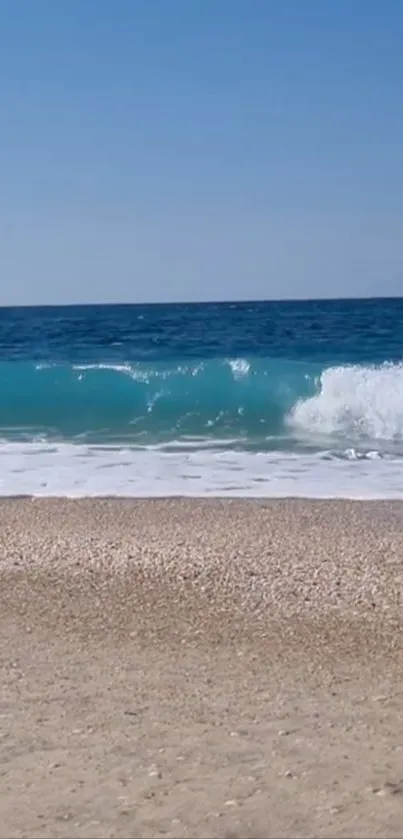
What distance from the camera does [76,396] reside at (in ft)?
75.5

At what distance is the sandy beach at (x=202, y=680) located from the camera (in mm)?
4004

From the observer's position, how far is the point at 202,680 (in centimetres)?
539

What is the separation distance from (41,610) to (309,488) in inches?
196

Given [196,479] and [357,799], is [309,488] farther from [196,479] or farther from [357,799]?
[357,799]

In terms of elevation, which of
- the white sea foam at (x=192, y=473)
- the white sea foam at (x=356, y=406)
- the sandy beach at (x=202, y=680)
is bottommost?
the sandy beach at (x=202, y=680)

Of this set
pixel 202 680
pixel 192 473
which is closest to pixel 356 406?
pixel 192 473

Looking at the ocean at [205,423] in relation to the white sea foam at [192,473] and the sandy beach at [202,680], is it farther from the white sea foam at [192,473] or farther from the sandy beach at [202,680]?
the sandy beach at [202,680]

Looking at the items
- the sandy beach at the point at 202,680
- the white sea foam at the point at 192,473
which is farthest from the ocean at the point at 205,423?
the sandy beach at the point at 202,680

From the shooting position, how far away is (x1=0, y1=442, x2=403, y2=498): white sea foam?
11156 mm

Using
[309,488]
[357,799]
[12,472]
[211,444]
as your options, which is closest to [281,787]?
[357,799]

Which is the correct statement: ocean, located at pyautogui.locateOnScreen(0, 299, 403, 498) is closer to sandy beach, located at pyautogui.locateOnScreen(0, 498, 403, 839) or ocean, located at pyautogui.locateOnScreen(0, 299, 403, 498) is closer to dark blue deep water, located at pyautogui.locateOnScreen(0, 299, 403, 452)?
dark blue deep water, located at pyautogui.locateOnScreen(0, 299, 403, 452)

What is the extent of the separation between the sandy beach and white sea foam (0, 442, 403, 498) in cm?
201

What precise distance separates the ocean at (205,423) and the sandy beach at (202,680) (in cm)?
265

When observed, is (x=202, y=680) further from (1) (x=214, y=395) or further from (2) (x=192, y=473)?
(1) (x=214, y=395)
